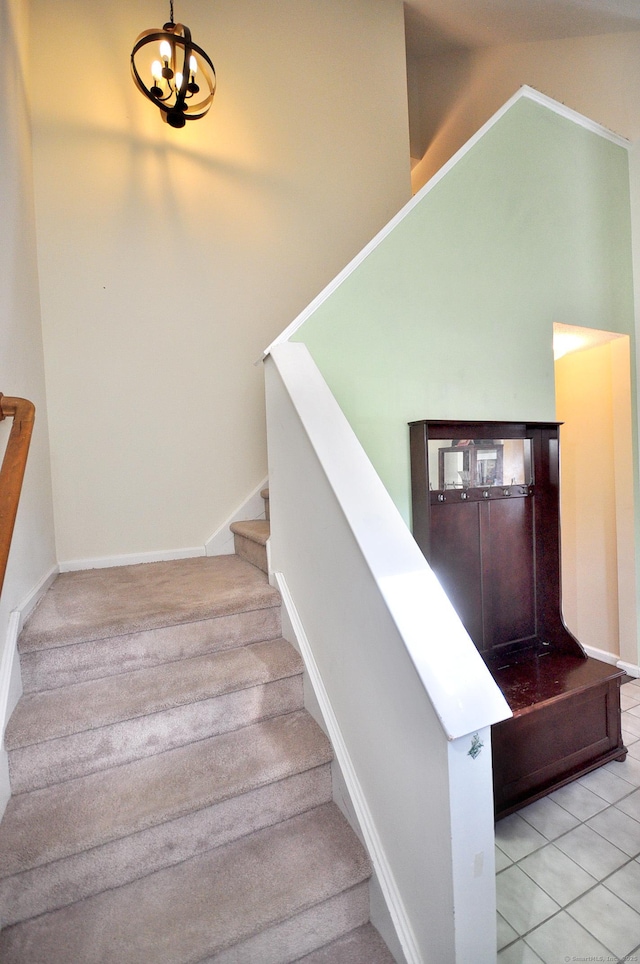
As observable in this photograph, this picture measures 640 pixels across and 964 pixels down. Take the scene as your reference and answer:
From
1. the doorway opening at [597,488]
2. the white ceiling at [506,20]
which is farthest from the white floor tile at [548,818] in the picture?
the white ceiling at [506,20]

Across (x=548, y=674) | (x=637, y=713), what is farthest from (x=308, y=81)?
(x=637, y=713)

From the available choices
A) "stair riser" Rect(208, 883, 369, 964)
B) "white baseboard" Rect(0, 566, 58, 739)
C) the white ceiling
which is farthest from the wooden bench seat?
the white ceiling

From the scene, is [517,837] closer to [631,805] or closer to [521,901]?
[521,901]

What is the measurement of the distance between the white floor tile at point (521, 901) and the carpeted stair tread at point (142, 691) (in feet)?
3.53

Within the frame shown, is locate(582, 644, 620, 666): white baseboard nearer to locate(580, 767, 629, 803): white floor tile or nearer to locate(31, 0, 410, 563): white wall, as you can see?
locate(580, 767, 629, 803): white floor tile

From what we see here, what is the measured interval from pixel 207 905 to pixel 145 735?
49 cm

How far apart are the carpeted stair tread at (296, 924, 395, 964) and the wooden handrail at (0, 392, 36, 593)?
1.27 meters

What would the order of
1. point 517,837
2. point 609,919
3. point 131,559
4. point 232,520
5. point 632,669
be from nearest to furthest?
point 609,919 → point 517,837 → point 131,559 → point 232,520 → point 632,669

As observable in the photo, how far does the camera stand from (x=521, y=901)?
5.20ft

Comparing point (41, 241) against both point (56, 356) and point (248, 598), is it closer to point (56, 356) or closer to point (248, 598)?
point (56, 356)

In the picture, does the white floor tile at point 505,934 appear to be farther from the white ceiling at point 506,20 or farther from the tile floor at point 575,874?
the white ceiling at point 506,20

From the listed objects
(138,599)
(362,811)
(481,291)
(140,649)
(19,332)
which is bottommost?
(362,811)

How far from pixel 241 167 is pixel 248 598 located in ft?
8.91

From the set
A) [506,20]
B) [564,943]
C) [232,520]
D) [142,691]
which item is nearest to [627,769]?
[564,943]
